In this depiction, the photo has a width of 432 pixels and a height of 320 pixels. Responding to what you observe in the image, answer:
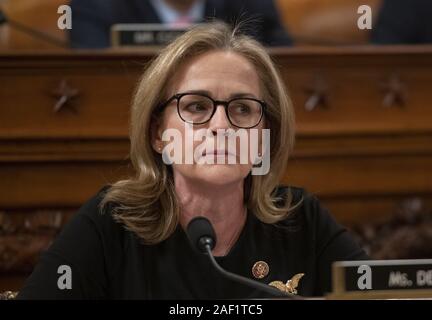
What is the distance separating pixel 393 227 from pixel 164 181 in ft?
2.09

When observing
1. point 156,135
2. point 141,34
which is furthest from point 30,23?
point 156,135

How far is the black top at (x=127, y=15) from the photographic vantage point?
60.1 inches

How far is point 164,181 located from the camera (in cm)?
120

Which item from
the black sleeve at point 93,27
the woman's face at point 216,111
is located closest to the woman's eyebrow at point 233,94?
the woman's face at point 216,111

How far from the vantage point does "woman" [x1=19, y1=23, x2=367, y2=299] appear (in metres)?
1.15

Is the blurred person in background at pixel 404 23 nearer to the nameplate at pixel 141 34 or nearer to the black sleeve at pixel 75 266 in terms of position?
the nameplate at pixel 141 34

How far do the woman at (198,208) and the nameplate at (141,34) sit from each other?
7.0 inches

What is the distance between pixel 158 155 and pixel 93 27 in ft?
1.55

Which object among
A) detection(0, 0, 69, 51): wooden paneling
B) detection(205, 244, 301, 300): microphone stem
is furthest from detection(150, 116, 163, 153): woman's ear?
detection(0, 0, 69, 51): wooden paneling

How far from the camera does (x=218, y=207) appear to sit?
123 centimetres

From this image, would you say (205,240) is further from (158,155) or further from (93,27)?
(93,27)

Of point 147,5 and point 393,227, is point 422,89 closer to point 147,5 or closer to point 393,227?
point 393,227
